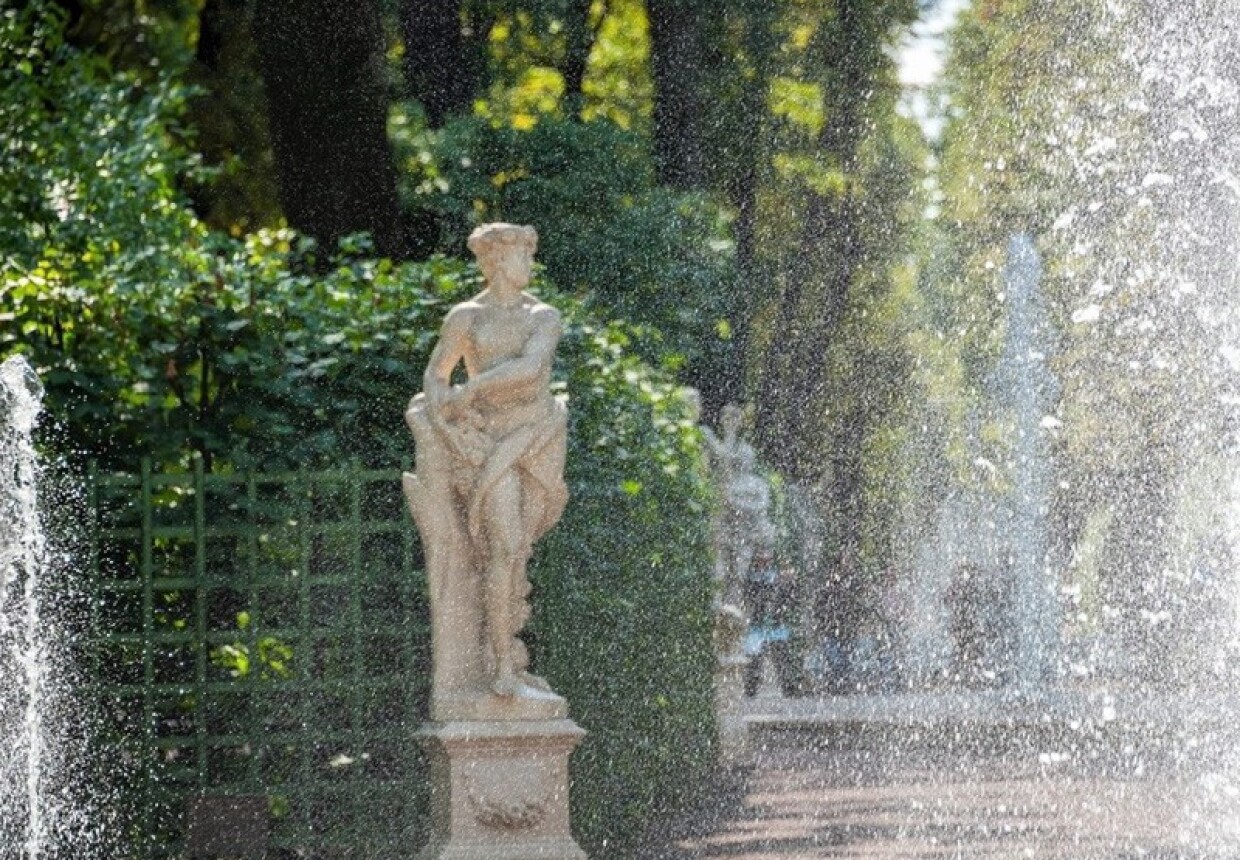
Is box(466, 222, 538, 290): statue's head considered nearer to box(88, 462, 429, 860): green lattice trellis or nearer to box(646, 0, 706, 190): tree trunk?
box(88, 462, 429, 860): green lattice trellis

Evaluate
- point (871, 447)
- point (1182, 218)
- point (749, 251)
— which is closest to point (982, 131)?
point (749, 251)

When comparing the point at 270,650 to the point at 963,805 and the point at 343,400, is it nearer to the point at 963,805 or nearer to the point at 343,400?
the point at 343,400

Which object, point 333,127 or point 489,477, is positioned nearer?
point 489,477

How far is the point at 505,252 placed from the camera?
1036 cm

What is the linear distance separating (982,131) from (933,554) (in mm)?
7083

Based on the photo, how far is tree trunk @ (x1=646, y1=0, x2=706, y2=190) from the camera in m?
24.1

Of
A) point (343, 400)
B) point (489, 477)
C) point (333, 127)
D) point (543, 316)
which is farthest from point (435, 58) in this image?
point (489, 477)

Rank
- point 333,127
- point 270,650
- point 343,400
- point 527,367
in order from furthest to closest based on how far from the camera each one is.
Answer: point 333,127 → point 343,400 → point 270,650 → point 527,367

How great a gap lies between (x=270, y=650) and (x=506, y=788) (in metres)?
2.15

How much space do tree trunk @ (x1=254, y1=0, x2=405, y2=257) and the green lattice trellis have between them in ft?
16.5

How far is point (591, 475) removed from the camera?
42.2 feet

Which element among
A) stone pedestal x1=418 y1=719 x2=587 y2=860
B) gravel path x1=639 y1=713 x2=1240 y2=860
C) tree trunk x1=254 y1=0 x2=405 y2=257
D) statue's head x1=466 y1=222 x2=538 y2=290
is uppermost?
tree trunk x1=254 y1=0 x2=405 y2=257

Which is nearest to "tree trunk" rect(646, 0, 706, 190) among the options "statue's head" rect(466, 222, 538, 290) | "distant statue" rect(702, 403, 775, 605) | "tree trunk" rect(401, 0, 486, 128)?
"distant statue" rect(702, 403, 775, 605)

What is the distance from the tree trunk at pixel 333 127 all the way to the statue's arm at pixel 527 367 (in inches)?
268
